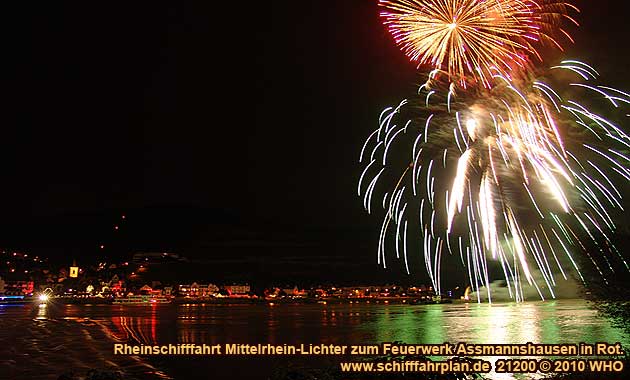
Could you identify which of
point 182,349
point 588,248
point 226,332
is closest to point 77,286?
point 226,332

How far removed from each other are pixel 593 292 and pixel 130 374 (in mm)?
10670

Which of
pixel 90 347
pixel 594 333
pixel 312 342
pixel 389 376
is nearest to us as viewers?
pixel 389 376

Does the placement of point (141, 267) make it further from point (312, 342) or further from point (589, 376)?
point (589, 376)

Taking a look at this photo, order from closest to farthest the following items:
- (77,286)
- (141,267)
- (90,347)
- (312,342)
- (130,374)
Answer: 1. (130,374)
2. (90,347)
3. (312,342)
4. (77,286)
5. (141,267)

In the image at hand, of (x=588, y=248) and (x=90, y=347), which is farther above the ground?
(x=588, y=248)

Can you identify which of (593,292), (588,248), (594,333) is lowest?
(594,333)

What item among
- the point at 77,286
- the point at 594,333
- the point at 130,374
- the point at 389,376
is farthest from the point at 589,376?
the point at 77,286

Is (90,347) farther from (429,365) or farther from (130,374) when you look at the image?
(429,365)

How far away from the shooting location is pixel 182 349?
1955 centimetres

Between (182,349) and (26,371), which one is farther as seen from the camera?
(182,349)

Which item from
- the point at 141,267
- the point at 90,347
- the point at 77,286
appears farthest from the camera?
the point at 141,267

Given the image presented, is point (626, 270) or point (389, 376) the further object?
point (626, 270)

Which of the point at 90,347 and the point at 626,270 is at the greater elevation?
the point at 626,270

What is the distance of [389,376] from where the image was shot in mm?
9742
